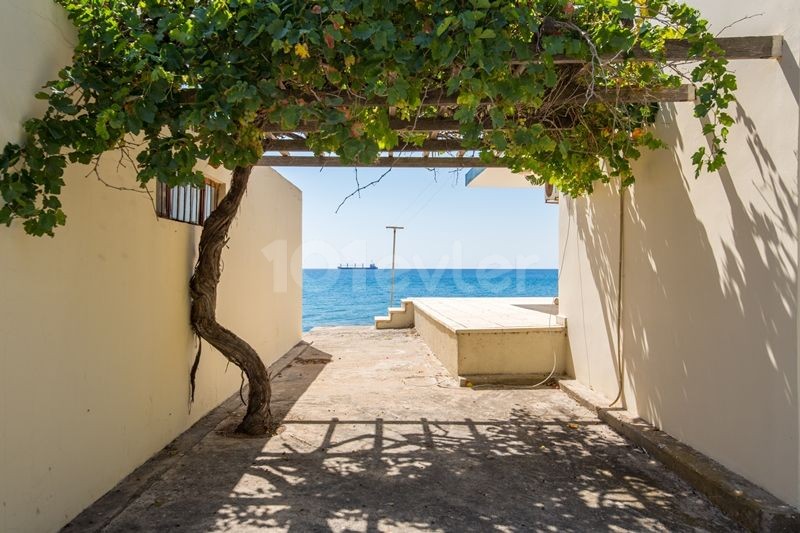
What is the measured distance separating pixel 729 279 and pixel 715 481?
1270mm

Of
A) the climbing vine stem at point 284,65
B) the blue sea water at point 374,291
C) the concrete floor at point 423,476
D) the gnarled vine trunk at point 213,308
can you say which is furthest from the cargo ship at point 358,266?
the climbing vine stem at point 284,65

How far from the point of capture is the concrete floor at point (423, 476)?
3.06 metres

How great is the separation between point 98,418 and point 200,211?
108 inches

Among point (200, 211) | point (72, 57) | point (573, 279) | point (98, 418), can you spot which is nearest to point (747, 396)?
point (573, 279)

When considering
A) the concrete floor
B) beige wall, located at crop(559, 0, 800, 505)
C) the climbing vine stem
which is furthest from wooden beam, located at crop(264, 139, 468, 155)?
the concrete floor

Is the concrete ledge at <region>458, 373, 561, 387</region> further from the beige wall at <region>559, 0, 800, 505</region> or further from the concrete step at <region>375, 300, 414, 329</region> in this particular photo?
the concrete step at <region>375, 300, 414, 329</region>

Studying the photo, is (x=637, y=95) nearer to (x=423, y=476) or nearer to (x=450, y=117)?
(x=450, y=117)

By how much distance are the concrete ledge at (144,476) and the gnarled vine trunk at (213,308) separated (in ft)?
1.48

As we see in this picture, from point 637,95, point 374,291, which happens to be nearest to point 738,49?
point 637,95

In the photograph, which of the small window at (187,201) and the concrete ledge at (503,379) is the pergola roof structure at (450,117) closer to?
the small window at (187,201)

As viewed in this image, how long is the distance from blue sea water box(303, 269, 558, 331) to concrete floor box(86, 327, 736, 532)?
32.1m

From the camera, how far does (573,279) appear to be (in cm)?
665

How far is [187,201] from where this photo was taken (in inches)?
202

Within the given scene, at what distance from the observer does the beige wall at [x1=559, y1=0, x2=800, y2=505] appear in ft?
9.52
